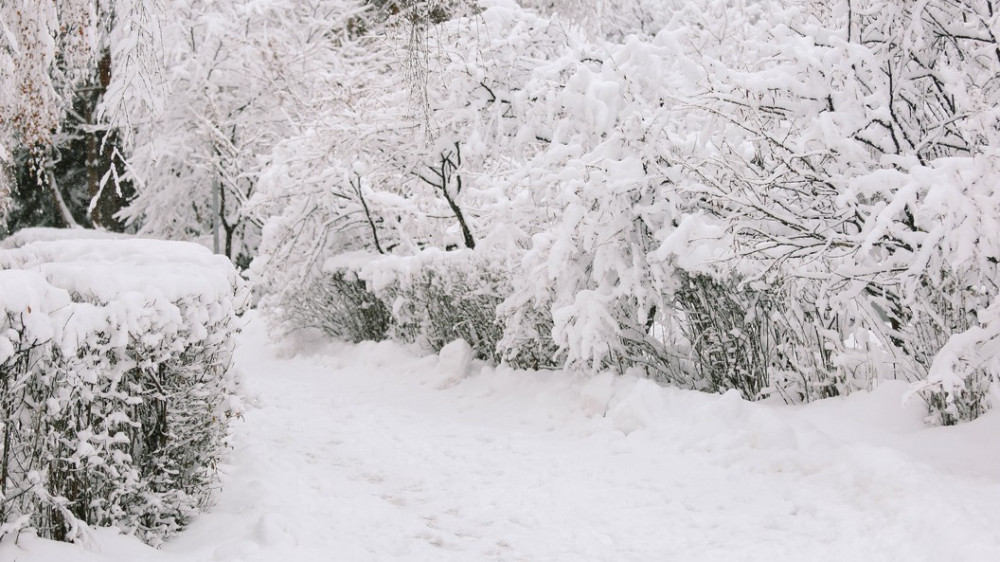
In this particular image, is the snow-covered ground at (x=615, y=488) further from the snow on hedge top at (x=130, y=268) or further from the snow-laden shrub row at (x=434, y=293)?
the snow-laden shrub row at (x=434, y=293)

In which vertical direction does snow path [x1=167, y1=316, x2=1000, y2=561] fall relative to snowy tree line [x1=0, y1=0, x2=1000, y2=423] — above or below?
below

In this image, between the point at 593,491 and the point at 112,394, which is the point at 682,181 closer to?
the point at 593,491

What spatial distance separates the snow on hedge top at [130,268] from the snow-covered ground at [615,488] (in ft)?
2.84

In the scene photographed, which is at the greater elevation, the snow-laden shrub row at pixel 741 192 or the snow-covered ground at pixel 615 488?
the snow-laden shrub row at pixel 741 192

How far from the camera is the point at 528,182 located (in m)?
7.48

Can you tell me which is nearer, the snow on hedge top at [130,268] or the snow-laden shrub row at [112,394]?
the snow-laden shrub row at [112,394]

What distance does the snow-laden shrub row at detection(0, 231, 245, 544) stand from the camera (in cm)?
323

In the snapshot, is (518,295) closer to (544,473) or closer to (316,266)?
(544,473)

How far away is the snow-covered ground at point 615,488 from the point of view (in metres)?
3.84

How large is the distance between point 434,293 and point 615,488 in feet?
17.2

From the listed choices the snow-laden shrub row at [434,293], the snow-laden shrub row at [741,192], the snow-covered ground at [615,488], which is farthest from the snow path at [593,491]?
the snow-laden shrub row at [434,293]

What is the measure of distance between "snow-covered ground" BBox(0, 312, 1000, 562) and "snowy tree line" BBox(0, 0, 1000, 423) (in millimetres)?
483

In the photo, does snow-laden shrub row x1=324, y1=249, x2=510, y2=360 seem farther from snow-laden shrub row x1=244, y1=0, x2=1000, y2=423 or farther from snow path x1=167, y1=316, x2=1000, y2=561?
snow path x1=167, y1=316, x2=1000, y2=561

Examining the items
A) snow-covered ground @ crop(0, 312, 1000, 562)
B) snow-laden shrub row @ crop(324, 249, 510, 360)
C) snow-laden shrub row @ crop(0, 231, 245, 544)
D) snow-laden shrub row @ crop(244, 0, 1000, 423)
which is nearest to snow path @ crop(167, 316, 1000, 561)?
snow-covered ground @ crop(0, 312, 1000, 562)
